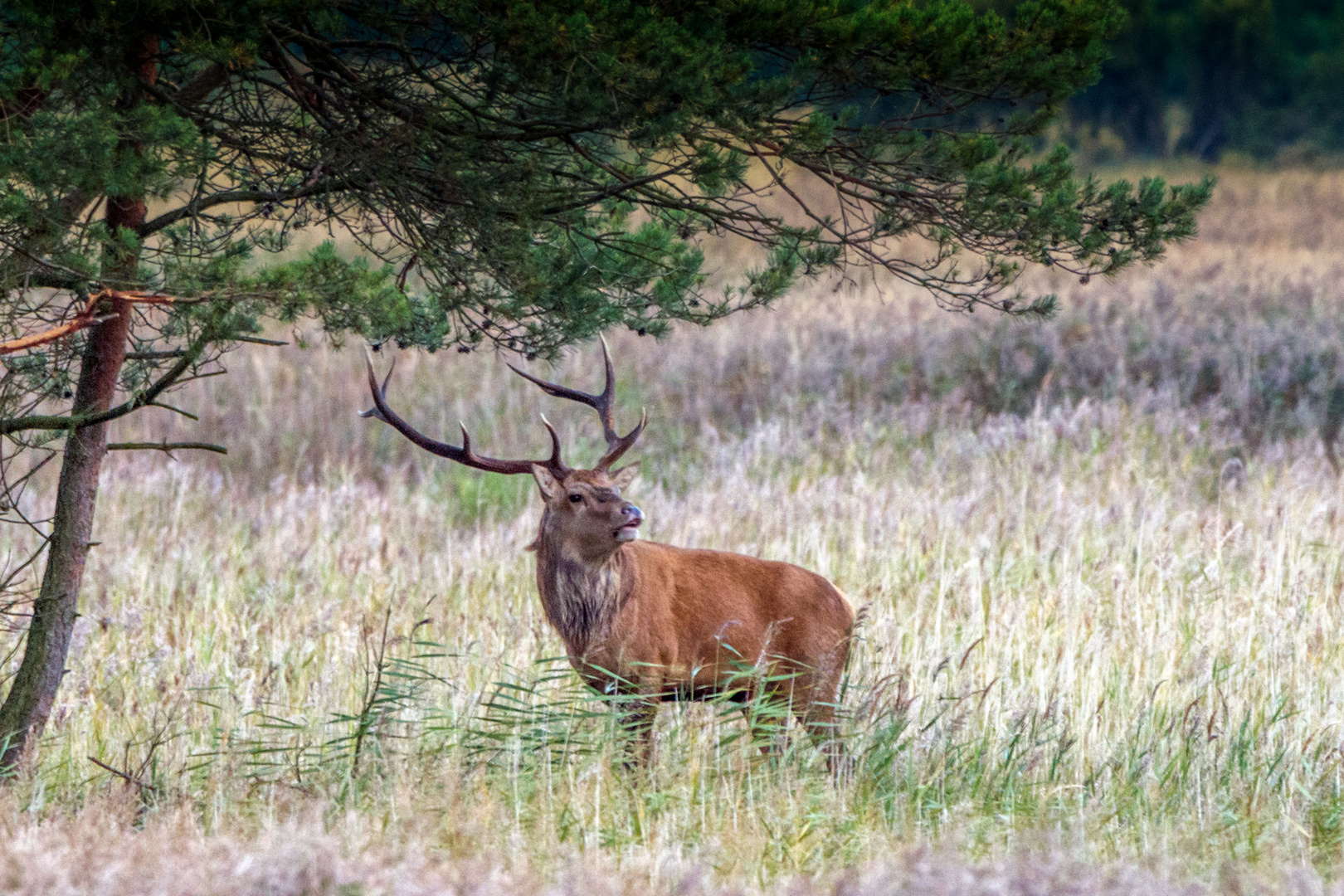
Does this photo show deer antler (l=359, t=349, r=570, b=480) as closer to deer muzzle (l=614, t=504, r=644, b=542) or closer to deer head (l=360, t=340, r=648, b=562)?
deer head (l=360, t=340, r=648, b=562)

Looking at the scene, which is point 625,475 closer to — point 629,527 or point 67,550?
point 629,527

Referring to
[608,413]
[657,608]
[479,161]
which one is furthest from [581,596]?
[479,161]

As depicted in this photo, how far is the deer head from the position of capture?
17.0 ft

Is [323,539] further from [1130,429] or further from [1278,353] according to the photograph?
[1278,353]

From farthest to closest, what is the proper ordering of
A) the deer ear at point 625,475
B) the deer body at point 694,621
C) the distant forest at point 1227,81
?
the distant forest at point 1227,81 → the deer ear at point 625,475 → the deer body at point 694,621

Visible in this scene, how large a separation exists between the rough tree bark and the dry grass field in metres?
0.29

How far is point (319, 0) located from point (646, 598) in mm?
2365

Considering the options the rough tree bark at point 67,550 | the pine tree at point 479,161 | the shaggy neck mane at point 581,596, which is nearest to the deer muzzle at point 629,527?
the shaggy neck mane at point 581,596

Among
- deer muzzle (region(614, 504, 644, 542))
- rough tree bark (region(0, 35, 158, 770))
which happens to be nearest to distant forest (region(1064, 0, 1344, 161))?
deer muzzle (region(614, 504, 644, 542))

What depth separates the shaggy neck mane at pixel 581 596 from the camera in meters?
5.22

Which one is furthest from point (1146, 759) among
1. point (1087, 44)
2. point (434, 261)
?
point (434, 261)

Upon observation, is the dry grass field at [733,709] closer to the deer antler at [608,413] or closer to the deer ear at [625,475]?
the deer ear at [625,475]

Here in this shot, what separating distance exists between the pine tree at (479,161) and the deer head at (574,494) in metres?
0.37

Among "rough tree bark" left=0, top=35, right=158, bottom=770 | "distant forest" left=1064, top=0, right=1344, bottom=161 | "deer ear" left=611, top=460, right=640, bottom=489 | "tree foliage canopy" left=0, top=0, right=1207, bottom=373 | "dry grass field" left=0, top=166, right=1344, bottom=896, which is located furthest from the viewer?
"distant forest" left=1064, top=0, right=1344, bottom=161
